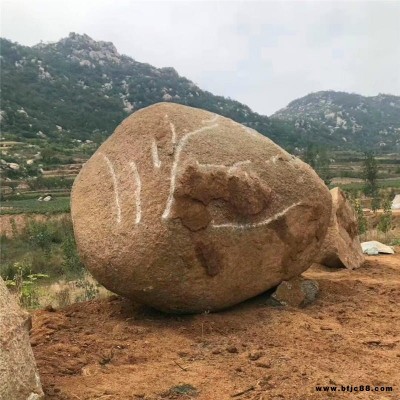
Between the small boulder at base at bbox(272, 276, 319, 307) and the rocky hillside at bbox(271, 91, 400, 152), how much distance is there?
101 m

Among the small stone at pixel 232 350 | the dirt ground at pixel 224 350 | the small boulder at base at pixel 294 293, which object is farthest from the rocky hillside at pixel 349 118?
the small stone at pixel 232 350

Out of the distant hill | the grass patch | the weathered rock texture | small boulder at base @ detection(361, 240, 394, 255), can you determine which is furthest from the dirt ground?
the distant hill

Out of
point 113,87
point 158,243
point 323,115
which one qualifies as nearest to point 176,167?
point 158,243

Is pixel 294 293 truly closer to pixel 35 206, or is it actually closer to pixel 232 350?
pixel 232 350

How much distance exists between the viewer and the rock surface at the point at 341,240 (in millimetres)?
7758

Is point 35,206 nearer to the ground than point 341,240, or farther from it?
nearer to the ground

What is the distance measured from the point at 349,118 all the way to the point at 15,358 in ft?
481

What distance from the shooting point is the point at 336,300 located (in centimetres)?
613

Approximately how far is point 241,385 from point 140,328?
62.4 inches

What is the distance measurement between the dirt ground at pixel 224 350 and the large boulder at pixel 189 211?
1.26ft

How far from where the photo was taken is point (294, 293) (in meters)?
5.86

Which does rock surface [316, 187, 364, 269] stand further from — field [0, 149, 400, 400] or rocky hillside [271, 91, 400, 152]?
rocky hillside [271, 91, 400, 152]

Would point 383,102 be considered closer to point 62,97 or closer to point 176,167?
point 62,97

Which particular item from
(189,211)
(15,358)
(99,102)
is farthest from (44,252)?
(99,102)
